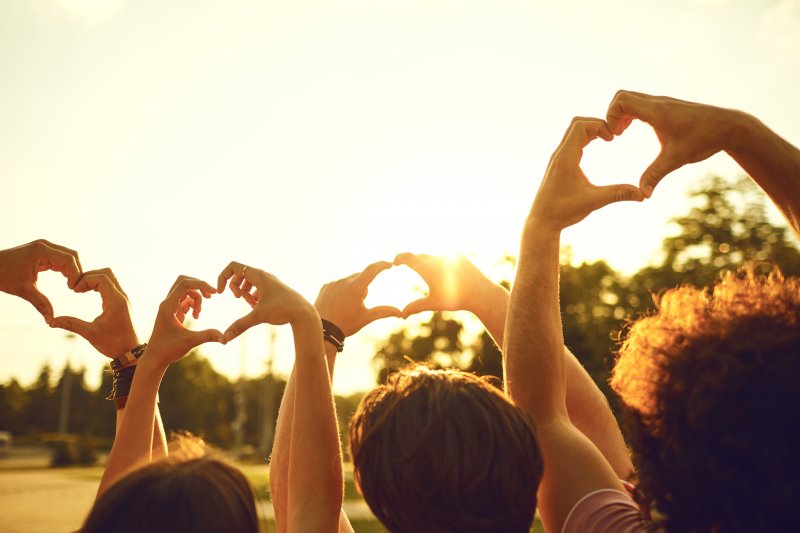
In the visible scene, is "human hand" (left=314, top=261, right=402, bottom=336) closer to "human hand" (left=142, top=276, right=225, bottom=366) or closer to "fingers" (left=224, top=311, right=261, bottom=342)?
"human hand" (left=142, top=276, right=225, bottom=366)

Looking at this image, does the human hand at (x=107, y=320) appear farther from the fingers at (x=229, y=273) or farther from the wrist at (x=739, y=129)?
the wrist at (x=739, y=129)

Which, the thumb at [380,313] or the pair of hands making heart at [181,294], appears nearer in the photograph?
the pair of hands making heart at [181,294]

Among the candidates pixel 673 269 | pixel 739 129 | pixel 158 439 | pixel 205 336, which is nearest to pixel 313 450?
pixel 205 336

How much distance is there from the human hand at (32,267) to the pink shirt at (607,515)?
1838mm

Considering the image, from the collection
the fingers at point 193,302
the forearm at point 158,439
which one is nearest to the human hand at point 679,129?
the fingers at point 193,302

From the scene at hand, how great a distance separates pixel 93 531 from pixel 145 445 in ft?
2.50

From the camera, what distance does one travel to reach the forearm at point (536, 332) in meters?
1.81

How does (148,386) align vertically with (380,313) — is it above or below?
below

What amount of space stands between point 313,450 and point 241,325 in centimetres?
39

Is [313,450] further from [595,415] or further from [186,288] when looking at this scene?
[595,415]

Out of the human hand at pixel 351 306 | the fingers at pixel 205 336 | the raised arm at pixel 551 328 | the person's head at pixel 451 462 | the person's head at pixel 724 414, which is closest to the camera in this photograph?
the person's head at pixel 724 414

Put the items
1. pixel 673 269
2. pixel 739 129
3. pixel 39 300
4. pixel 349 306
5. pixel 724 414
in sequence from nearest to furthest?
pixel 724 414 < pixel 739 129 < pixel 39 300 < pixel 349 306 < pixel 673 269

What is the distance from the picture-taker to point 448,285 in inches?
95.4

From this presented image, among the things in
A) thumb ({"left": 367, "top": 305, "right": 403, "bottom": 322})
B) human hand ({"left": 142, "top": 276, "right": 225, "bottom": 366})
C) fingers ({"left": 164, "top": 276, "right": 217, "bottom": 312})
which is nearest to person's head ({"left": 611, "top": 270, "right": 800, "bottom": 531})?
thumb ({"left": 367, "top": 305, "right": 403, "bottom": 322})
